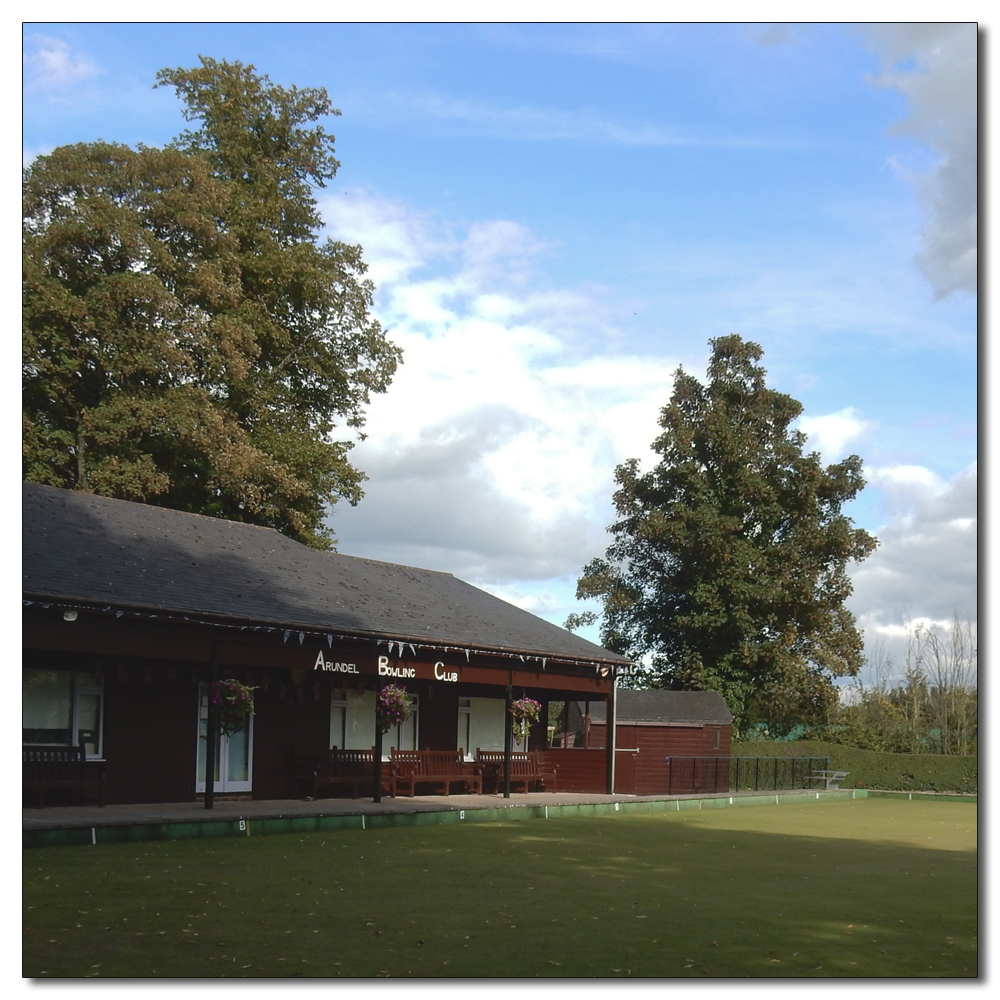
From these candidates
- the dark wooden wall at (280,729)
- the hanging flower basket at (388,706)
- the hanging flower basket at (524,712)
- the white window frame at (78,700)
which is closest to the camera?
the white window frame at (78,700)

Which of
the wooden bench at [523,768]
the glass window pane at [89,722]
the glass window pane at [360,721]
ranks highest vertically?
the glass window pane at [89,722]

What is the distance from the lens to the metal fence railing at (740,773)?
2933cm

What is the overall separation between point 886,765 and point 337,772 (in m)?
20.2

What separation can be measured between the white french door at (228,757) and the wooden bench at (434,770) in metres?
2.52

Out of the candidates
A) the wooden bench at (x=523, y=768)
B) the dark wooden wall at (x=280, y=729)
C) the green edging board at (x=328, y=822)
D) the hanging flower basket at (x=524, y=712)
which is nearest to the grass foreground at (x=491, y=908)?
the green edging board at (x=328, y=822)

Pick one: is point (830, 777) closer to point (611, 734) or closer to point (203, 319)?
Result: point (611, 734)

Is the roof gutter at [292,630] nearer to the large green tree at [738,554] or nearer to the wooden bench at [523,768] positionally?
the wooden bench at [523,768]

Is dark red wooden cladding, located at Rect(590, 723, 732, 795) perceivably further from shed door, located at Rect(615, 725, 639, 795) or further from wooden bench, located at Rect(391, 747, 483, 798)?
wooden bench, located at Rect(391, 747, 483, 798)

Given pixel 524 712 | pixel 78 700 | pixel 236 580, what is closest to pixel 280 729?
pixel 236 580

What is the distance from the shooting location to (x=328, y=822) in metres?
→ 16.1

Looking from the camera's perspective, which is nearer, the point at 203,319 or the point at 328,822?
the point at 328,822

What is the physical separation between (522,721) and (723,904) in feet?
43.2

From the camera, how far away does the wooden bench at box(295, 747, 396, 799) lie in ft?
66.9

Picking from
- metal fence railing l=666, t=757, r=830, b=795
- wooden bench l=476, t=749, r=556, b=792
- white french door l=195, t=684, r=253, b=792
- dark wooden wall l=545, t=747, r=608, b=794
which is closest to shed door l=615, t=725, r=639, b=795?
dark wooden wall l=545, t=747, r=608, b=794
